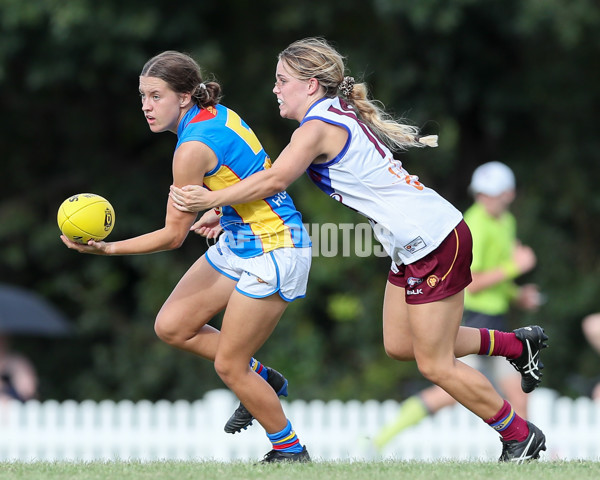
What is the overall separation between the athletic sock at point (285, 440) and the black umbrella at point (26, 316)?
587 cm

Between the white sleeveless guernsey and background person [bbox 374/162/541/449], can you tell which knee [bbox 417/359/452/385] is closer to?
the white sleeveless guernsey

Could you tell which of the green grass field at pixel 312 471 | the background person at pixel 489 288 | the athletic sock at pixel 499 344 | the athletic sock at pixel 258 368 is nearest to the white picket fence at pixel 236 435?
the background person at pixel 489 288

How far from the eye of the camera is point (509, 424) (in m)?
4.84

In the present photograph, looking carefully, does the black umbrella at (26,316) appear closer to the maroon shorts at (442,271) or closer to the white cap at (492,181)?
the white cap at (492,181)

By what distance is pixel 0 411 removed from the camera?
28.8ft

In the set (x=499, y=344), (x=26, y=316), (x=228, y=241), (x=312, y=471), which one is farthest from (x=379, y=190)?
(x=26, y=316)

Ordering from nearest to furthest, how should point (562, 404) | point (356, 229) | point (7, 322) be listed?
point (562, 404) < point (7, 322) < point (356, 229)

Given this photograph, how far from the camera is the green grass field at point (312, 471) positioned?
429cm

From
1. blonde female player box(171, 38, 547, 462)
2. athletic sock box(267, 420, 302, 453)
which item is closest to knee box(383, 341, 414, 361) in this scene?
blonde female player box(171, 38, 547, 462)

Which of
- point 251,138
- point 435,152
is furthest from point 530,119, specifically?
point 251,138

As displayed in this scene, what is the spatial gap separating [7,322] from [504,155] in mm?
7007

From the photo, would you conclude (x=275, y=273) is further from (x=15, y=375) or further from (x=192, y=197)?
(x=15, y=375)

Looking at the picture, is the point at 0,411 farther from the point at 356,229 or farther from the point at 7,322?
the point at 356,229

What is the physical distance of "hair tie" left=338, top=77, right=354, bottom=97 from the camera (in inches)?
187
